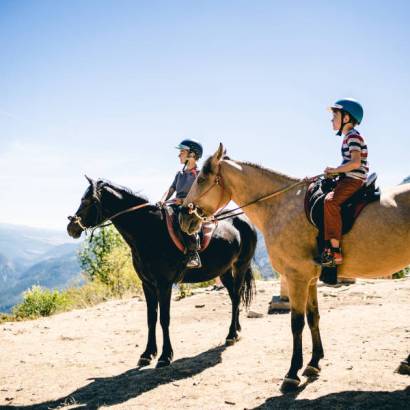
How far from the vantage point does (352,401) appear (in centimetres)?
449

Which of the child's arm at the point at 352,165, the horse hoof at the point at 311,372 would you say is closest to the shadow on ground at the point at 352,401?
the horse hoof at the point at 311,372

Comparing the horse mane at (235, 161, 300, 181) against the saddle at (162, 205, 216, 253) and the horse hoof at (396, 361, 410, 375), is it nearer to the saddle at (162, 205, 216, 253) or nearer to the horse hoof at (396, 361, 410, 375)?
the saddle at (162, 205, 216, 253)

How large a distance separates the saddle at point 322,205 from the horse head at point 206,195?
52.4 inches

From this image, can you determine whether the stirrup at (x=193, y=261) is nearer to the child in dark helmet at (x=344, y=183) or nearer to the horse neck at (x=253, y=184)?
the horse neck at (x=253, y=184)

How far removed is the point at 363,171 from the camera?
4.92m

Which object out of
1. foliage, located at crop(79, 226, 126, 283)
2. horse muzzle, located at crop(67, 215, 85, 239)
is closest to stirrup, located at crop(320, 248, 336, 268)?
horse muzzle, located at crop(67, 215, 85, 239)

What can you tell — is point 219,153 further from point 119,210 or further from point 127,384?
point 127,384

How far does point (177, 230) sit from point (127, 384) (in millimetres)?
2793

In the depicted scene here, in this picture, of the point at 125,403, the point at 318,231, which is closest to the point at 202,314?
the point at 125,403

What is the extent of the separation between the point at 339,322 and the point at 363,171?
5.27 m

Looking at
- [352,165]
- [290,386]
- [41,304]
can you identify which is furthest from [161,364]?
[41,304]

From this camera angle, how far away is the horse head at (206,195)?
225 inches

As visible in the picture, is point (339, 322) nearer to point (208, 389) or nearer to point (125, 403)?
point (208, 389)

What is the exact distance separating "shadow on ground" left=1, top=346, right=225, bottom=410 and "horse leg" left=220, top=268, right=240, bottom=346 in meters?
0.86
